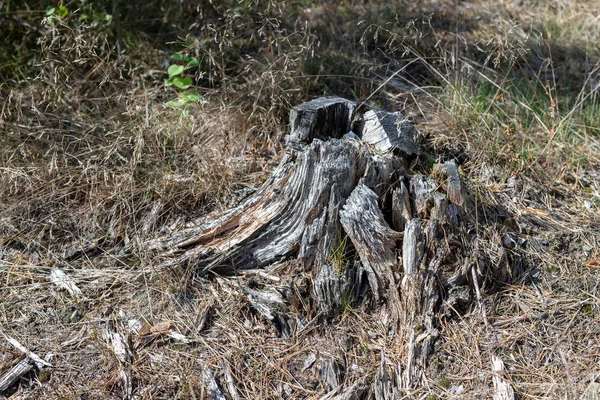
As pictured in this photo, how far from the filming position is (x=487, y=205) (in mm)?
3428

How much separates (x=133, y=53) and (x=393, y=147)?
2263 mm

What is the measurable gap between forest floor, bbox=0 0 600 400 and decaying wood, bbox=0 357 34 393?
0.09 feet

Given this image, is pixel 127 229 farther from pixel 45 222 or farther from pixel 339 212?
pixel 339 212

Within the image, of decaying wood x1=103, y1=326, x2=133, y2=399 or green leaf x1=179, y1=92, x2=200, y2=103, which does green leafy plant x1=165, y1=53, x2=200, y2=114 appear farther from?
decaying wood x1=103, y1=326, x2=133, y2=399

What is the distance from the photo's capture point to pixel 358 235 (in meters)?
3.02

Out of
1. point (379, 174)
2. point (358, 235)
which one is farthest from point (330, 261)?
point (379, 174)

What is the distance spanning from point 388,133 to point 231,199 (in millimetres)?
966

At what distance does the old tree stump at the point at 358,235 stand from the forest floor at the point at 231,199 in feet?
0.27

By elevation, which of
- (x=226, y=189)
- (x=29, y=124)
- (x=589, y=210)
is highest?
(x=29, y=124)

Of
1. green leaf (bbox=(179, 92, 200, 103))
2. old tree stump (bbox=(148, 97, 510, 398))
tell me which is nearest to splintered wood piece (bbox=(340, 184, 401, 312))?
old tree stump (bbox=(148, 97, 510, 398))

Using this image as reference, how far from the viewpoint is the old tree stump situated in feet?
9.96

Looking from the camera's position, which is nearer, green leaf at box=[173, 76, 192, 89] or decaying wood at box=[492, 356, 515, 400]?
decaying wood at box=[492, 356, 515, 400]

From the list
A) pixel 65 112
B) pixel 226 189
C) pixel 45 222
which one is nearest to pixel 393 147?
pixel 226 189

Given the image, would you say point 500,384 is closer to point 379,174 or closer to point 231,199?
point 379,174
